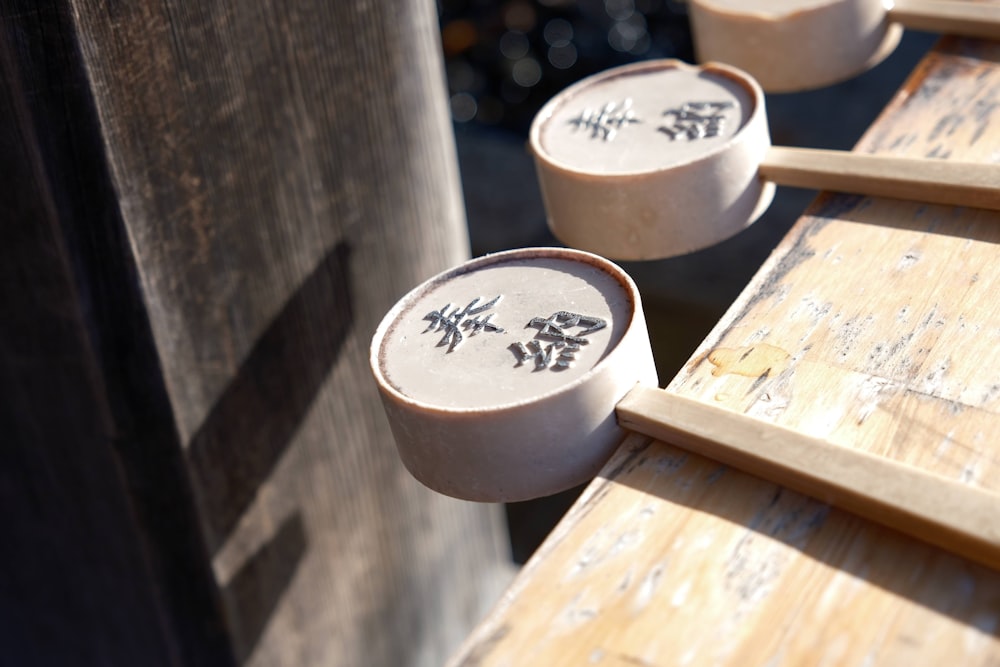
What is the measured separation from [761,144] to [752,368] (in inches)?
18.8

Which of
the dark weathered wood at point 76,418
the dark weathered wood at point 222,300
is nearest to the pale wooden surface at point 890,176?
the dark weathered wood at point 222,300

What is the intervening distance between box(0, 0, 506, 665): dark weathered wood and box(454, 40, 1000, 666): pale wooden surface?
821 mm

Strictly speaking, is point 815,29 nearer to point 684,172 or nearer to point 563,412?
point 684,172

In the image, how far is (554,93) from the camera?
4750 mm

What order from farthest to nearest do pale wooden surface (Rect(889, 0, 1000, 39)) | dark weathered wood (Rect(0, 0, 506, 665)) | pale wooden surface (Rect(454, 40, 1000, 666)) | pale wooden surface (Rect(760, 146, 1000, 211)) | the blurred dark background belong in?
1. the blurred dark background
2. pale wooden surface (Rect(889, 0, 1000, 39))
3. dark weathered wood (Rect(0, 0, 506, 665))
4. pale wooden surface (Rect(760, 146, 1000, 211))
5. pale wooden surface (Rect(454, 40, 1000, 666))

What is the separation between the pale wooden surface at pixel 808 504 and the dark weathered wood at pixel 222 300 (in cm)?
82

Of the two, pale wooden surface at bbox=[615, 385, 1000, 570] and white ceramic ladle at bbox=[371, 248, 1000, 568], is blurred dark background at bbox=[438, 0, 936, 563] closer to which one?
white ceramic ladle at bbox=[371, 248, 1000, 568]

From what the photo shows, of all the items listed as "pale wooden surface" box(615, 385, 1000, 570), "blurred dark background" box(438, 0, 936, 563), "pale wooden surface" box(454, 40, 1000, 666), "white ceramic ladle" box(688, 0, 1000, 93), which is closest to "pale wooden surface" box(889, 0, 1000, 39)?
"white ceramic ladle" box(688, 0, 1000, 93)

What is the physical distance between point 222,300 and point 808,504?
3.37ft

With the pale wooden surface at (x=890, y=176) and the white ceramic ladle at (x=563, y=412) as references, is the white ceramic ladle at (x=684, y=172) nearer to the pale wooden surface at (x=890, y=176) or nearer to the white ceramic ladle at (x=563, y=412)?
the pale wooden surface at (x=890, y=176)

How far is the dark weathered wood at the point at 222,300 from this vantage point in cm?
145

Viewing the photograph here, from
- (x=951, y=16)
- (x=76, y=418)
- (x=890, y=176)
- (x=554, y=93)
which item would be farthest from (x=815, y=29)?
(x=554, y=93)

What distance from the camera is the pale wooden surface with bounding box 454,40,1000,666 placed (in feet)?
2.94

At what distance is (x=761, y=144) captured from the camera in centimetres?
151
